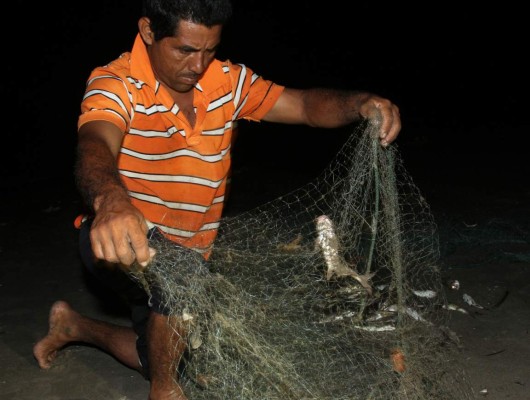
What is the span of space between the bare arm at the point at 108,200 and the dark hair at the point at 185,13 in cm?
50

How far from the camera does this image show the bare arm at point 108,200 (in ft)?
6.70

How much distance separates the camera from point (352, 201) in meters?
3.22

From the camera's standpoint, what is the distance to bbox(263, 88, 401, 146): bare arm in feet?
9.80

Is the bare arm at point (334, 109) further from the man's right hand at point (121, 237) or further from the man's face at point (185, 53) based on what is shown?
the man's right hand at point (121, 237)

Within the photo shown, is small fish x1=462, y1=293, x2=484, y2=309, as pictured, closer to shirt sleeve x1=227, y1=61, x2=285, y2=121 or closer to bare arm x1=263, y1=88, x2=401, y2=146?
bare arm x1=263, y1=88, x2=401, y2=146

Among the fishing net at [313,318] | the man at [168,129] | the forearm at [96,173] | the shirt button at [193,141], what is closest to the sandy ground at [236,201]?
the man at [168,129]

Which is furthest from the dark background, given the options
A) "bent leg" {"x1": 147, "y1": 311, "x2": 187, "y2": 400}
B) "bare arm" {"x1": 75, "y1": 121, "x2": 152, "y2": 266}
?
"bare arm" {"x1": 75, "y1": 121, "x2": 152, "y2": 266}

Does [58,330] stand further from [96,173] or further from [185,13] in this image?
[185,13]

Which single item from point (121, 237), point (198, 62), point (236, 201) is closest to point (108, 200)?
point (121, 237)

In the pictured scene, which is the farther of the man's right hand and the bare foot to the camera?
the bare foot

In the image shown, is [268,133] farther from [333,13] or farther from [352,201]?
[333,13]

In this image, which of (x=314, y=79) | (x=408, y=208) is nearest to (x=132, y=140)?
(x=408, y=208)

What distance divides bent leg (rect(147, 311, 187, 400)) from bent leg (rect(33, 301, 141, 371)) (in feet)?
1.42

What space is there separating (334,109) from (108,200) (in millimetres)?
1473
